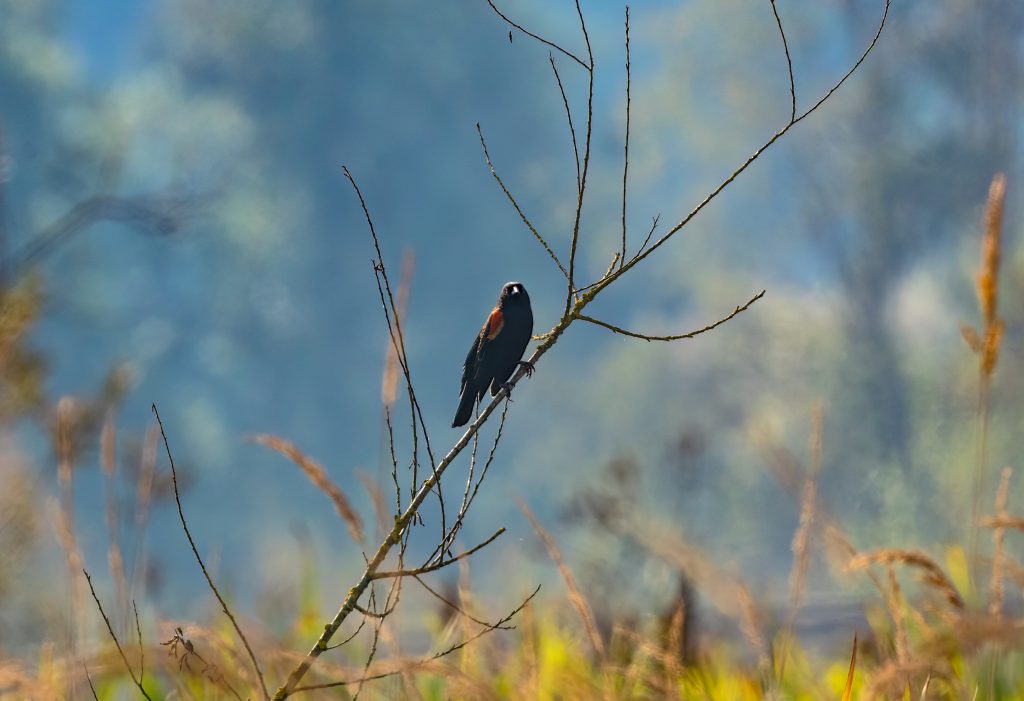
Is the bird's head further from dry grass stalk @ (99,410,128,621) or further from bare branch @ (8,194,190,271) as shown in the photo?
bare branch @ (8,194,190,271)

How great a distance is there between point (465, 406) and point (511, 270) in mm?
38394

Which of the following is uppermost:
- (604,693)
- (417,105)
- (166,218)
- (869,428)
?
(417,105)

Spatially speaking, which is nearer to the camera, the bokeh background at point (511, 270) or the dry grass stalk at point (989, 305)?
the dry grass stalk at point (989, 305)

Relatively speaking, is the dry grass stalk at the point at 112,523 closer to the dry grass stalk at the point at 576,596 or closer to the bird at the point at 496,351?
the bird at the point at 496,351

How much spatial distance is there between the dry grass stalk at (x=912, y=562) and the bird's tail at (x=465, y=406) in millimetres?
1657

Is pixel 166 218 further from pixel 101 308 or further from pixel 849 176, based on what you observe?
pixel 101 308

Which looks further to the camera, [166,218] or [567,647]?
[166,218]

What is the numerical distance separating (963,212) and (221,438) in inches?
938

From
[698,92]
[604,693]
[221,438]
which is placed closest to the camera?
[604,693]

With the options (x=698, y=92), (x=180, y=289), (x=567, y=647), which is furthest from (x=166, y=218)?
(x=180, y=289)

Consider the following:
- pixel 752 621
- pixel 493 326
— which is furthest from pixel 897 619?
pixel 493 326

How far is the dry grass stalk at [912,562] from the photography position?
1745 mm

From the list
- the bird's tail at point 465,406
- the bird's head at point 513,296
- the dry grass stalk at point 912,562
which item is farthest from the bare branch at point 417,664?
the bird's head at point 513,296

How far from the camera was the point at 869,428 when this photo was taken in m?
28.3
